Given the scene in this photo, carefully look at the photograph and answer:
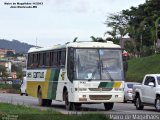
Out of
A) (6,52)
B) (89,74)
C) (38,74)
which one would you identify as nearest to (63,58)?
(89,74)

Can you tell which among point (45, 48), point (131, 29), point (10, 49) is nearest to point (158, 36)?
point (131, 29)

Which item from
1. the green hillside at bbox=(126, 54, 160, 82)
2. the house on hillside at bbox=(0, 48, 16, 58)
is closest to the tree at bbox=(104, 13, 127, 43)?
the green hillside at bbox=(126, 54, 160, 82)

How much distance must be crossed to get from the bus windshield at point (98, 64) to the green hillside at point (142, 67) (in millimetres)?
31886

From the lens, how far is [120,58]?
25.6 metres

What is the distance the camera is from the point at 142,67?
219 ft

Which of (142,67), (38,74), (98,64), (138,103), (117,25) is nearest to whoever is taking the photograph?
(98,64)

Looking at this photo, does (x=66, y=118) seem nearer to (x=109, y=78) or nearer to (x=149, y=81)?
(x=109, y=78)

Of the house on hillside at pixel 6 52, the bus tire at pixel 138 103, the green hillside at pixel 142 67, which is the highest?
the house on hillside at pixel 6 52

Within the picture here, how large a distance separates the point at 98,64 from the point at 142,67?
4211 centimetres

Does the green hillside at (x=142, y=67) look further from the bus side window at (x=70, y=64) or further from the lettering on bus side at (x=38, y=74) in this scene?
the bus side window at (x=70, y=64)

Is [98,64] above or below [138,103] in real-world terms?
above

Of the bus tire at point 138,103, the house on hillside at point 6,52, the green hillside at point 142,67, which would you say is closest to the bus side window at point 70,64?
the bus tire at point 138,103

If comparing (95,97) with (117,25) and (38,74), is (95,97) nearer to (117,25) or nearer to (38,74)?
(38,74)

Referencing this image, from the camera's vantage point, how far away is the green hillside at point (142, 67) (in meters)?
59.3
